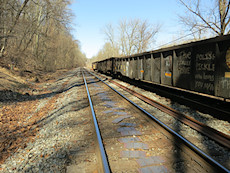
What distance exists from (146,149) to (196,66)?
3.94m

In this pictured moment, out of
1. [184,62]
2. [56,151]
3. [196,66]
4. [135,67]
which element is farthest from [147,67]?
[56,151]

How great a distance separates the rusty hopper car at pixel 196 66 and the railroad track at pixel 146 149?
89.7 inches

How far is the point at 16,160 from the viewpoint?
315 cm

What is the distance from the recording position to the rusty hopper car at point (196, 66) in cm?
468

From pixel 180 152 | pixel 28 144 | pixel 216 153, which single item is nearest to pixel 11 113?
pixel 28 144

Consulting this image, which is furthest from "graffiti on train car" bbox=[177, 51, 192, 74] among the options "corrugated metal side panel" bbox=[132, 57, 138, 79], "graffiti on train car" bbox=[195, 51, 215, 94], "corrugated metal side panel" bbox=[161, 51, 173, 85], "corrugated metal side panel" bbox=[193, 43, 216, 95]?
"corrugated metal side panel" bbox=[132, 57, 138, 79]

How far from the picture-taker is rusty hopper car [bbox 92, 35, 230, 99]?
184 inches

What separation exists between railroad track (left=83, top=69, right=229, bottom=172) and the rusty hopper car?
228cm

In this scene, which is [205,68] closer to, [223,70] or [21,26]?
[223,70]

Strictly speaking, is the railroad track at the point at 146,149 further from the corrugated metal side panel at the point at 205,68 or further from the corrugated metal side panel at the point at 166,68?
the corrugated metal side panel at the point at 166,68

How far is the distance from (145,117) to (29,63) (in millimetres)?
22054

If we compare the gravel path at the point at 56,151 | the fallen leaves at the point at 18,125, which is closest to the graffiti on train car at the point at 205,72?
the gravel path at the point at 56,151

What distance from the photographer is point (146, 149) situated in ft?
10.6

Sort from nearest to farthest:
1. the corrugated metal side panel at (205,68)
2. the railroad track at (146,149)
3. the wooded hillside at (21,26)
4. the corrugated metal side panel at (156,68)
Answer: the railroad track at (146,149)
the corrugated metal side panel at (205,68)
the corrugated metal side panel at (156,68)
the wooded hillside at (21,26)
